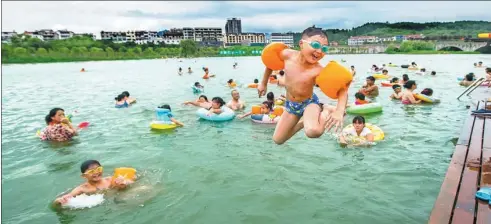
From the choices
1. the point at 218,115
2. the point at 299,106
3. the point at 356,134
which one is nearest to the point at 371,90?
the point at 218,115

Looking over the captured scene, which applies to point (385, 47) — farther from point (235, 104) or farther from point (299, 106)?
point (299, 106)

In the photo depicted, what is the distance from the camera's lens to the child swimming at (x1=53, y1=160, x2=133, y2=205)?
6379 millimetres

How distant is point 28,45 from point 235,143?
302 ft

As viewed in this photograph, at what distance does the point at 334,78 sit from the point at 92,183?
4.97 meters

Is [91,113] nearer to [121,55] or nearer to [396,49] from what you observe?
[121,55]

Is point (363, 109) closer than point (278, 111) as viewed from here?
No

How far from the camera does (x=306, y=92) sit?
457 cm

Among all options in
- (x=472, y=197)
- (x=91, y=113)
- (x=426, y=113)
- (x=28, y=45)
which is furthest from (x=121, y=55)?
(x=472, y=197)

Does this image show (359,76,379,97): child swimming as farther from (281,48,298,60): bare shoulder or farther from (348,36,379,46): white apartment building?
(348,36,379,46): white apartment building

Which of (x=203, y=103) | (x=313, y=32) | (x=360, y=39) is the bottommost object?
(x=203, y=103)

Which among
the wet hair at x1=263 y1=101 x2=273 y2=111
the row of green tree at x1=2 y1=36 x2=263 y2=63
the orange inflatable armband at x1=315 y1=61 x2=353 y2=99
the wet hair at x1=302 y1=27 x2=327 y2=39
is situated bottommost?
the wet hair at x1=263 y1=101 x2=273 y2=111

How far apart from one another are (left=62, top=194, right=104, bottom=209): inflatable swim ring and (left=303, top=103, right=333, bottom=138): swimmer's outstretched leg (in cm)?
426

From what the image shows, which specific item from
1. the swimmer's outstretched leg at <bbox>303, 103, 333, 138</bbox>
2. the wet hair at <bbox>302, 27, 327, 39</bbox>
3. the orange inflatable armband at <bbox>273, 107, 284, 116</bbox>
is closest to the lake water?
the orange inflatable armband at <bbox>273, 107, 284, 116</bbox>

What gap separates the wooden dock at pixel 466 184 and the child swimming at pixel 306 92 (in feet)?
5.86
